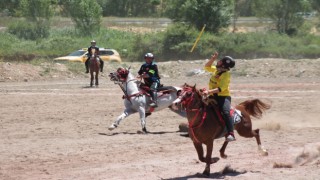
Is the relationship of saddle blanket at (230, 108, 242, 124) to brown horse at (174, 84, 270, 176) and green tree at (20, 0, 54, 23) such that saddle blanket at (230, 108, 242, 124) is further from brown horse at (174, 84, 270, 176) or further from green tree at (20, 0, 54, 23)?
green tree at (20, 0, 54, 23)

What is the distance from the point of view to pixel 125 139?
19.8 meters

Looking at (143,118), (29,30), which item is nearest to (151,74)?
(143,118)

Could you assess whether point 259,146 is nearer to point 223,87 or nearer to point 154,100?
point 223,87

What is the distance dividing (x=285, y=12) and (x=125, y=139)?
53259mm

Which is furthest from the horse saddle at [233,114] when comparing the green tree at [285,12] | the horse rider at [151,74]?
the green tree at [285,12]

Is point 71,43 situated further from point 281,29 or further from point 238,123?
point 238,123

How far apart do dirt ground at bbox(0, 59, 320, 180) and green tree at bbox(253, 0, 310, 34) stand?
32173mm

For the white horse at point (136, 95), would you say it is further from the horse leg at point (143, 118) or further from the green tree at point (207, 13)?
the green tree at point (207, 13)

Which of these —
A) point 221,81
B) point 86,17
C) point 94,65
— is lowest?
point 86,17

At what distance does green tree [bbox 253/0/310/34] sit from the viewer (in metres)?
69.4

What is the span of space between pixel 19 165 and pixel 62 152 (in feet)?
5.69

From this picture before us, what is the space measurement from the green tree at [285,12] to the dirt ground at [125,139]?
1267 inches

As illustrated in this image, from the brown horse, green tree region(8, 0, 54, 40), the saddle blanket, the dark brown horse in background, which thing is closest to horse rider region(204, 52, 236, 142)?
the brown horse

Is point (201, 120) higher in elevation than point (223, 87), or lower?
lower
